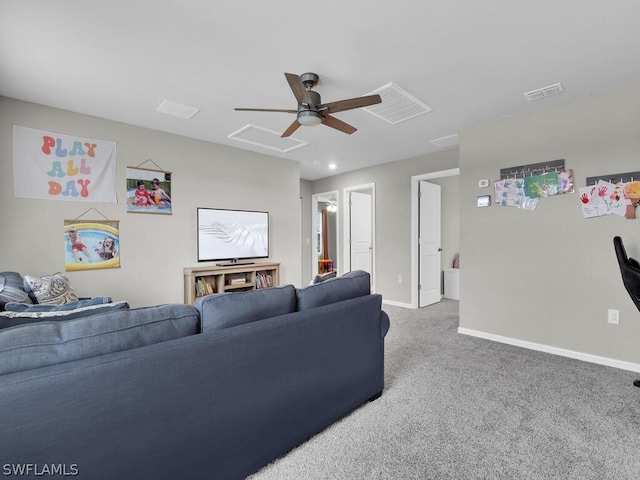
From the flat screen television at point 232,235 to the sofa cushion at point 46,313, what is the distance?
2.86m

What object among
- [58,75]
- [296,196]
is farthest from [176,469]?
[296,196]

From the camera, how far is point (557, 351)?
9.82 feet

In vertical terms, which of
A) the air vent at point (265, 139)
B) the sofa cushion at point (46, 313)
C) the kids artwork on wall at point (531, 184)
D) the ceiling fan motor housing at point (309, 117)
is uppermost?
the air vent at point (265, 139)

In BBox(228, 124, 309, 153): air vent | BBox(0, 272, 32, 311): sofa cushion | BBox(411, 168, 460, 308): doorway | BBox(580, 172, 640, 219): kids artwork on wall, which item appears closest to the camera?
BBox(0, 272, 32, 311): sofa cushion

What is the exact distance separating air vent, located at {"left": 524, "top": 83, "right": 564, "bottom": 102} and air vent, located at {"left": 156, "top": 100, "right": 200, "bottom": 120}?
3.22 meters

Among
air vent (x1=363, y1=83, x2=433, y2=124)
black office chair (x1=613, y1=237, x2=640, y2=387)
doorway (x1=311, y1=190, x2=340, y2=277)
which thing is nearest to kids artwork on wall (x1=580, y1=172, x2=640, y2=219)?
black office chair (x1=613, y1=237, x2=640, y2=387)

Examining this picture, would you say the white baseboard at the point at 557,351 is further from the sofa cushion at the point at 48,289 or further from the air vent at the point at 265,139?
the sofa cushion at the point at 48,289

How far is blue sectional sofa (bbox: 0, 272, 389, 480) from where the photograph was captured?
951 mm

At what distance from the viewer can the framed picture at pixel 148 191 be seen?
142 inches

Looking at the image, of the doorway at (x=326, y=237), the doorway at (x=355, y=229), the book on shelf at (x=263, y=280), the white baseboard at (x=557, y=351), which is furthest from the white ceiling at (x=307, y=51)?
the doorway at (x=326, y=237)

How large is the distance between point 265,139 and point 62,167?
224 centimetres

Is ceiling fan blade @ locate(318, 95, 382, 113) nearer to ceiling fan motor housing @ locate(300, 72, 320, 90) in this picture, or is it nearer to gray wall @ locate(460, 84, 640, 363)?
ceiling fan motor housing @ locate(300, 72, 320, 90)

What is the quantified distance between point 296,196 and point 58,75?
10.9 feet

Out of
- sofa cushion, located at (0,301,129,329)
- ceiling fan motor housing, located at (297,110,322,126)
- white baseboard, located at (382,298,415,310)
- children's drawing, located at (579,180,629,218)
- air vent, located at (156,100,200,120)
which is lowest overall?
white baseboard, located at (382,298,415,310)
